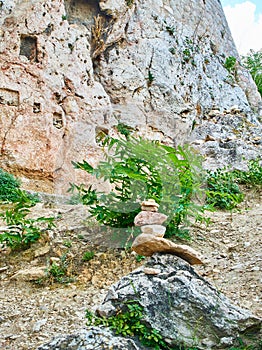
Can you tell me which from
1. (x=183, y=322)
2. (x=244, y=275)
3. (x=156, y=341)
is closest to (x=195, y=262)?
(x=183, y=322)

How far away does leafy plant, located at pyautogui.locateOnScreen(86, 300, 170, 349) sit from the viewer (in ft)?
4.54

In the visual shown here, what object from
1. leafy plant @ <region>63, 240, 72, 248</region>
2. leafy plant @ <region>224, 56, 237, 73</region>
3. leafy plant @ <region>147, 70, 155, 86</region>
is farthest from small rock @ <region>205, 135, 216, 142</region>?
leafy plant @ <region>63, 240, 72, 248</region>

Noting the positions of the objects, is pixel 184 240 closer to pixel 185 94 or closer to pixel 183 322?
pixel 183 322

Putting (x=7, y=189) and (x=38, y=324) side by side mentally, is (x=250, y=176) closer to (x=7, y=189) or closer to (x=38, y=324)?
(x=7, y=189)

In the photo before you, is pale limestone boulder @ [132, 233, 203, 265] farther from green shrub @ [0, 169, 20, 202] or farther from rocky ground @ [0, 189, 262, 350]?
green shrub @ [0, 169, 20, 202]

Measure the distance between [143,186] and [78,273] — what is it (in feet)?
2.58

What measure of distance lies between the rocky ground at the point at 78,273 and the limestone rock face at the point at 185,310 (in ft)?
1.15

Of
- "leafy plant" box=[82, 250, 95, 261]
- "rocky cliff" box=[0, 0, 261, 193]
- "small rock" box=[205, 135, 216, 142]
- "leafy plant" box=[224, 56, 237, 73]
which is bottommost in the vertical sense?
"leafy plant" box=[82, 250, 95, 261]

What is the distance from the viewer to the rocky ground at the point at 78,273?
187cm

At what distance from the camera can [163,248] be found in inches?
67.1

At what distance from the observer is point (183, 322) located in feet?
4.76

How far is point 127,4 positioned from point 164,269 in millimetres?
8564

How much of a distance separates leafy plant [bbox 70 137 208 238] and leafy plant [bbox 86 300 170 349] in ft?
3.98

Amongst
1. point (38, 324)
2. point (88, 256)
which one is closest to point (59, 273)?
point (88, 256)
